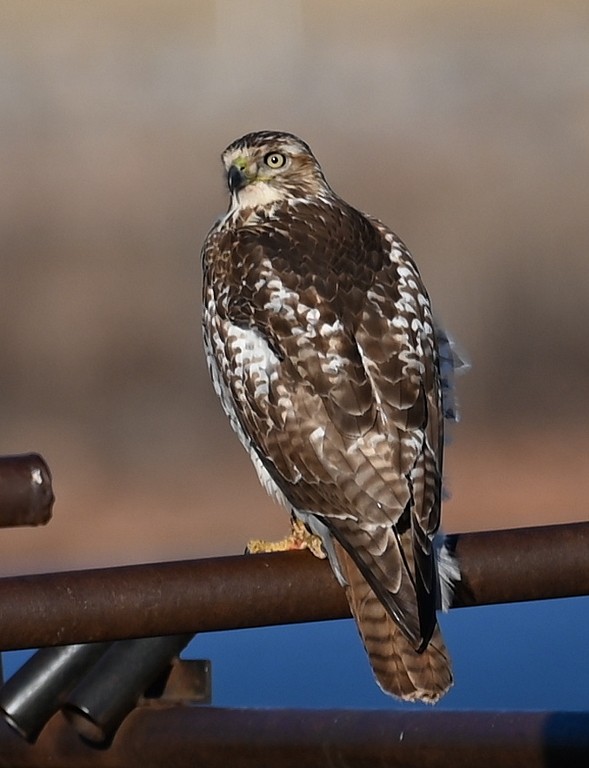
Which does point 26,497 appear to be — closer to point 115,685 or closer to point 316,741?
point 316,741

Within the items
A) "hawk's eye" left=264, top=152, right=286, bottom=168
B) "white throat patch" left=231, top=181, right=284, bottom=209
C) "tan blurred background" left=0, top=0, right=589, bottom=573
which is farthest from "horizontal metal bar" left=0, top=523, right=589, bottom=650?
"tan blurred background" left=0, top=0, right=589, bottom=573

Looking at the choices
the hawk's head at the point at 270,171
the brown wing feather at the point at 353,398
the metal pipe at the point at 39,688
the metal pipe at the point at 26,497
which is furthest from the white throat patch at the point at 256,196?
the metal pipe at the point at 26,497

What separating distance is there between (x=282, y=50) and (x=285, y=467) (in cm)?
2182

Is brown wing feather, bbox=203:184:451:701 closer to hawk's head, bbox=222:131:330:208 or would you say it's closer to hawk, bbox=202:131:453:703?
hawk, bbox=202:131:453:703

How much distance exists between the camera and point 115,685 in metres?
4.21

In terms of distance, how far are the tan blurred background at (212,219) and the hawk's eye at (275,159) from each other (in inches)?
205

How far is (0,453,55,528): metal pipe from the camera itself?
10.3 ft

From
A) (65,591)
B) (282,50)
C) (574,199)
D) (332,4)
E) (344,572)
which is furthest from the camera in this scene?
(332,4)

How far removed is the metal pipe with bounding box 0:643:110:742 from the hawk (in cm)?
59

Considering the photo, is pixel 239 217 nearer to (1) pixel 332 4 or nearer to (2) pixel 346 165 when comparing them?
(2) pixel 346 165

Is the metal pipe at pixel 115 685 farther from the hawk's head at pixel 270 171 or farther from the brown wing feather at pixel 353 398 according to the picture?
the hawk's head at pixel 270 171

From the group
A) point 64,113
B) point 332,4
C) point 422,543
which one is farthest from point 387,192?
point 422,543

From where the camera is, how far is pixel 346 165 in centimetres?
1827

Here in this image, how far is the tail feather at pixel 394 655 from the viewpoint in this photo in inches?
159
